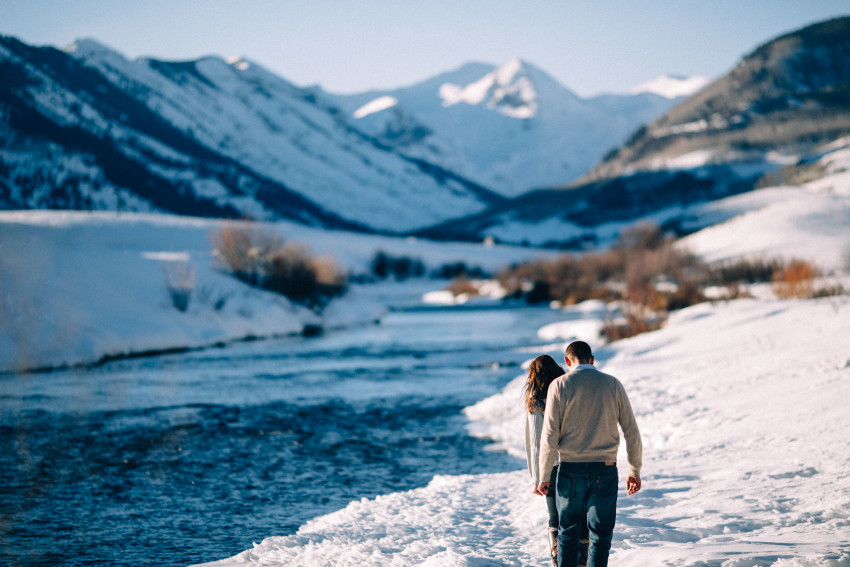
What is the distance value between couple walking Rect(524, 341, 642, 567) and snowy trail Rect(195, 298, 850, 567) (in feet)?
2.85

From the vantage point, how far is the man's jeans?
5.49 m

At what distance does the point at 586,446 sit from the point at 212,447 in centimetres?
949

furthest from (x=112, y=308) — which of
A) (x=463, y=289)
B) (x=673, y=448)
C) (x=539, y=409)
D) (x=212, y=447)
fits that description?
(x=463, y=289)

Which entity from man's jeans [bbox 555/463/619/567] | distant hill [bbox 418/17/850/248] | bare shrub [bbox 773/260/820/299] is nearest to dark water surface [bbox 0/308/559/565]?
man's jeans [bbox 555/463/619/567]

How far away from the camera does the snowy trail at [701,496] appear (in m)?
6.70

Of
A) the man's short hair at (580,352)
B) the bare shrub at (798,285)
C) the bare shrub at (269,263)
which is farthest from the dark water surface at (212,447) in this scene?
the bare shrub at (269,263)

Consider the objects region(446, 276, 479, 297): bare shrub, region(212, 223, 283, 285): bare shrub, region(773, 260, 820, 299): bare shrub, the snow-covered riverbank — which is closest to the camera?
region(773, 260, 820, 299): bare shrub

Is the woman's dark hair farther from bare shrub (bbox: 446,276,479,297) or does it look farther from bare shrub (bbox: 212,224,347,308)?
bare shrub (bbox: 446,276,479,297)

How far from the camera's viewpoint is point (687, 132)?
570 ft

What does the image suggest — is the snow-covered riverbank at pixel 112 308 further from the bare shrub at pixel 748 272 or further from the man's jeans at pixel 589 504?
the man's jeans at pixel 589 504

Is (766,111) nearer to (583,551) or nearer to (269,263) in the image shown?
(269,263)

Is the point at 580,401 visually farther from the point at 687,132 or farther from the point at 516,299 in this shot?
the point at 687,132

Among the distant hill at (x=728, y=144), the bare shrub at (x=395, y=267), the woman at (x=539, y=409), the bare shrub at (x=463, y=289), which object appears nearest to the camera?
the woman at (x=539, y=409)

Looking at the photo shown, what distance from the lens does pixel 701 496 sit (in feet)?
27.1
